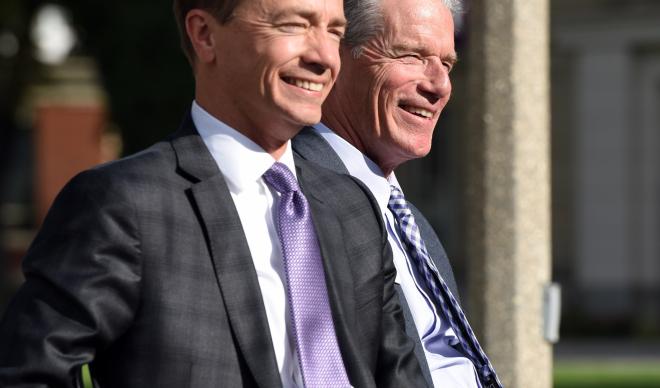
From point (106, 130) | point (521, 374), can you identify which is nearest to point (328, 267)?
point (521, 374)

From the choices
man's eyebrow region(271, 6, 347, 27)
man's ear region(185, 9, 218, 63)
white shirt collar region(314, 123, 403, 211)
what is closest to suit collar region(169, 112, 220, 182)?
man's ear region(185, 9, 218, 63)

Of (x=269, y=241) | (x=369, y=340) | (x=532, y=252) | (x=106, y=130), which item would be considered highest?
(x=269, y=241)

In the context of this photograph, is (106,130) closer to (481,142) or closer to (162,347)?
(481,142)

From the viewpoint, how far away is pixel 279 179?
98.9 inches

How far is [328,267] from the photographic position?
2498 mm

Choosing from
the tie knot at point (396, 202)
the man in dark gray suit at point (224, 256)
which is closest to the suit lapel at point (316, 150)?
the tie knot at point (396, 202)

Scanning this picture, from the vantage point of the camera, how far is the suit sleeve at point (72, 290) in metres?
2.22

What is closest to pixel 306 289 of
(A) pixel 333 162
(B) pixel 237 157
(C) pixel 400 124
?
(B) pixel 237 157

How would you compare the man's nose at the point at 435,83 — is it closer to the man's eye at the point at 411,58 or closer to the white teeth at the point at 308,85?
the man's eye at the point at 411,58

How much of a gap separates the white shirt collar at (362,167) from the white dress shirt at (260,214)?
67cm

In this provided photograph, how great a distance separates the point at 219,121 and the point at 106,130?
1690 centimetres

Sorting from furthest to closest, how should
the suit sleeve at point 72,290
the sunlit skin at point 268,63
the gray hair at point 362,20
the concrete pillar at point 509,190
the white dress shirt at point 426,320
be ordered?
the concrete pillar at point 509,190, the gray hair at point 362,20, the white dress shirt at point 426,320, the sunlit skin at point 268,63, the suit sleeve at point 72,290

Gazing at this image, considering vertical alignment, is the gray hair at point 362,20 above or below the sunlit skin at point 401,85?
above

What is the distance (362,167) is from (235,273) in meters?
0.87
